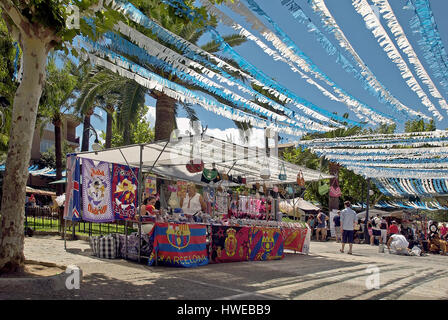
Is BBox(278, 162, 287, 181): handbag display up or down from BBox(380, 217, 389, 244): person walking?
up

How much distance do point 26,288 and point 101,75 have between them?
1078 centimetres

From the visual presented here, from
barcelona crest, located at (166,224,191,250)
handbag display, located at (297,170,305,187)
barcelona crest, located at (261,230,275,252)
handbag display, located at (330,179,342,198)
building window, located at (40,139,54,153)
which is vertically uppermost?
building window, located at (40,139,54,153)

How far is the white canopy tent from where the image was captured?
376 inches

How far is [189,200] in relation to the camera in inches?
467

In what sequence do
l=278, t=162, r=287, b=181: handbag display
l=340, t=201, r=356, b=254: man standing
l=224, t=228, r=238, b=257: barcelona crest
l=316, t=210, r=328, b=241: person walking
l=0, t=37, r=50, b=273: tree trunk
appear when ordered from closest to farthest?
l=0, t=37, r=50, b=273: tree trunk, l=224, t=228, r=238, b=257: barcelona crest, l=278, t=162, r=287, b=181: handbag display, l=340, t=201, r=356, b=254: man standing, l=316, t=210, r=328, b=241: person walking

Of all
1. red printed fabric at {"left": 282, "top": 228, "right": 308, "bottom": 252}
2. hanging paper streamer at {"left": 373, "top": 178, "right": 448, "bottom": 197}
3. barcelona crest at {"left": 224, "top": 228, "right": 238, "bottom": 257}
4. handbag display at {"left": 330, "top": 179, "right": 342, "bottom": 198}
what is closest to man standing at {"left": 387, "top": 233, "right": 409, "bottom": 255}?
handbag display at {"left": 330, "top": 179, "right": 342, "bottom": 198}

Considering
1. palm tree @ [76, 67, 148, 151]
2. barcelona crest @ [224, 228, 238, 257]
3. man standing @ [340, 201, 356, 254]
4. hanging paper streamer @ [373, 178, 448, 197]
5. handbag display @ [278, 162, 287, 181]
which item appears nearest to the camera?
barcelona crest @ [224, 228, 238, 257]

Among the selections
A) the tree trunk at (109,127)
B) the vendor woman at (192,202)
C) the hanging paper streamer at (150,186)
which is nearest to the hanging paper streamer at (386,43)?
the vendor woman at (192,202)

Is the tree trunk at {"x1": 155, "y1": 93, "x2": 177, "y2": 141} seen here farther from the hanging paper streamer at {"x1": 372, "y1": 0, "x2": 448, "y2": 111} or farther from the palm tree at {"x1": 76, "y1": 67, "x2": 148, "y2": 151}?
the hanging paper streamer at {"x1": 372, "y1": 0, "x2": 448, "y2": 111}

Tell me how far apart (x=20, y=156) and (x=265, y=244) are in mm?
7000

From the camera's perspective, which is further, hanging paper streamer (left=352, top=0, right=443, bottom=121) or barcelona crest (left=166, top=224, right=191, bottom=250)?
barcelona crest (left=166, top=224, right=191, bottom=250)

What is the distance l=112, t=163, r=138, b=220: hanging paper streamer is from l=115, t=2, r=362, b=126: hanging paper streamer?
533cm

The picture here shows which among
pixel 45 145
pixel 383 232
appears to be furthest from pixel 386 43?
pixel 45 145

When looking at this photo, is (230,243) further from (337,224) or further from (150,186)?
(337,224)
